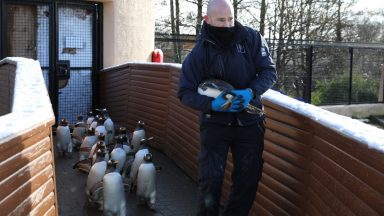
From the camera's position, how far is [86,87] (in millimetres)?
10773

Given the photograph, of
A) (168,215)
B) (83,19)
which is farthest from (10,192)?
(83,19)

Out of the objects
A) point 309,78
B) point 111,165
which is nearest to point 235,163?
point 111,165

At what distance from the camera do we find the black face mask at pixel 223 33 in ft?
12.9

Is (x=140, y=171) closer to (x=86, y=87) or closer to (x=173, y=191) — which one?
(x=173, y=191)

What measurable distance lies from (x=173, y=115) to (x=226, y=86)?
12.2ft

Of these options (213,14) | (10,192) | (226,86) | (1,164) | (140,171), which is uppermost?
(213,14)

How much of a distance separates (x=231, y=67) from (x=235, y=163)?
75cm

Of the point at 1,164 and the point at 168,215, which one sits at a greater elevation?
the point at 1,164

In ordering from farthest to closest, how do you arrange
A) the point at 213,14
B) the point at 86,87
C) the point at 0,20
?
1. the point at 86,87
2. the point at 0,20
3. the point at 213,14

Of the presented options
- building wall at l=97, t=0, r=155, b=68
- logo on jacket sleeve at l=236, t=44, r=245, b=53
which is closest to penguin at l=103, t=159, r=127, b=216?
logo on jacket sleeve at l=236, t=44, r=245, b=53

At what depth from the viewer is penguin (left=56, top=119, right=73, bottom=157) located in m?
7.56

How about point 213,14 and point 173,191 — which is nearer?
point 213,14

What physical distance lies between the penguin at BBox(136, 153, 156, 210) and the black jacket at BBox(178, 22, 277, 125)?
4.86 feet

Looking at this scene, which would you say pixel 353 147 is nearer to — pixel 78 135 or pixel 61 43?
pixel 78 135
